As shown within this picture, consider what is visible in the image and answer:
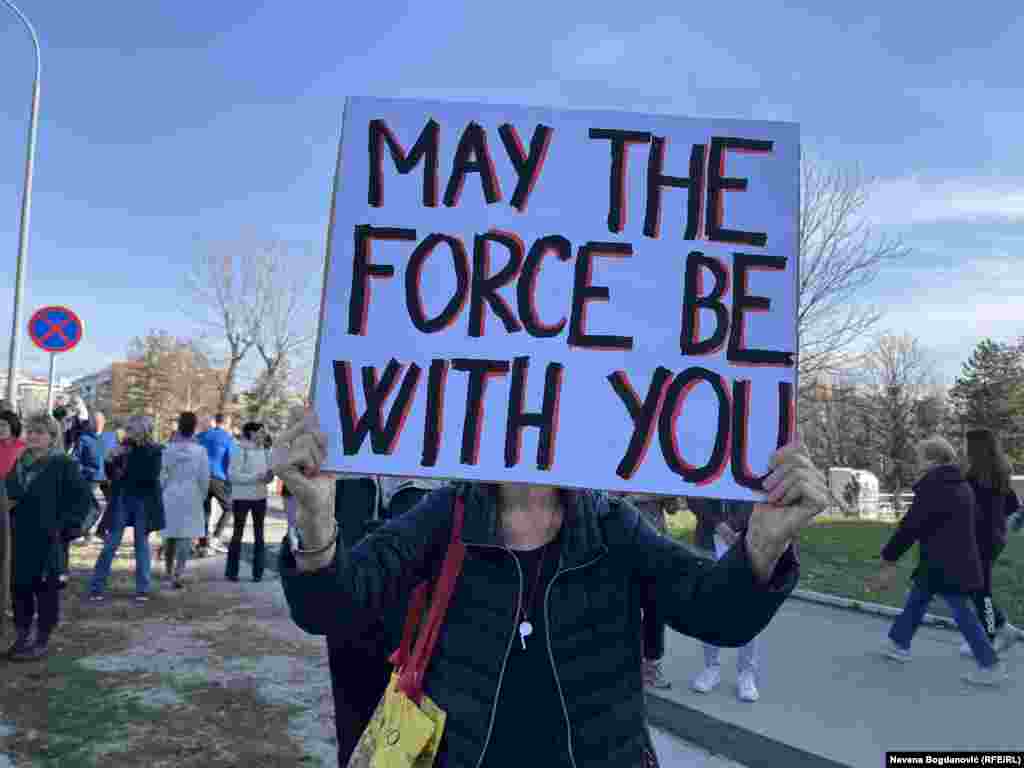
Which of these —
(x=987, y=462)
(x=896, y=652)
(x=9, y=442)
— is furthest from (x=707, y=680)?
(x=9, y=442)

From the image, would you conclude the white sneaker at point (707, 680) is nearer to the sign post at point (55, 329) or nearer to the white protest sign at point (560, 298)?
the white protest sign at point (560, 298)

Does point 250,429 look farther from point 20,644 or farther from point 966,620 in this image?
point 966,620

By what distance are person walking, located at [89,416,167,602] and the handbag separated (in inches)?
250

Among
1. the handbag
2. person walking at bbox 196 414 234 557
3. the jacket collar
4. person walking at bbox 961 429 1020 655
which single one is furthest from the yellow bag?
person walking at bbox 196 414 234 557

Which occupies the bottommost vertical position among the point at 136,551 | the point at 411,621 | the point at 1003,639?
the point at 1003,639

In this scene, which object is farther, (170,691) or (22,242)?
(22,242)

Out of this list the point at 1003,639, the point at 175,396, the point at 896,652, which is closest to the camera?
the point at 896,652

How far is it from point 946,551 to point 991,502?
1069 millimetres

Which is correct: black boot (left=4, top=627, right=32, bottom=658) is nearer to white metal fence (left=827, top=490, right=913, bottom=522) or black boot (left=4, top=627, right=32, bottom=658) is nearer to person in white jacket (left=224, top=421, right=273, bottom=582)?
person in white jacket (left=224, top=421, right=273, bottom=582)

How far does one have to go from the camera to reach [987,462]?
21.8ft

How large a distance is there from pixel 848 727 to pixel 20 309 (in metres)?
12.1

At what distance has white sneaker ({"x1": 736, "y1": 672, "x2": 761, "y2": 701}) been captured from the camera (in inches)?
197

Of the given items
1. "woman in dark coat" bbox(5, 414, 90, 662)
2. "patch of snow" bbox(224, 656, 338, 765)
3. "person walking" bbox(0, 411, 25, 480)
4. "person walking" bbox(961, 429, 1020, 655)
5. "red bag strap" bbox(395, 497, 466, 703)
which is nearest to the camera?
"red bag strap" bbox(395, 497, 466, 703)

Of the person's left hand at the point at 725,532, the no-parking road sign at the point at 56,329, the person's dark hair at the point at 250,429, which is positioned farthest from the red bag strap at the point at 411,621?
the no-parking road sign at the point at 56,329
